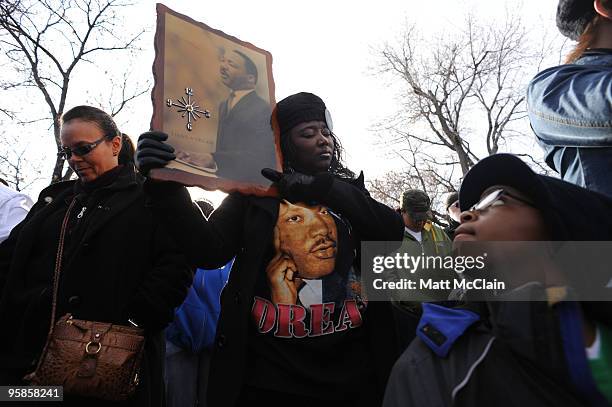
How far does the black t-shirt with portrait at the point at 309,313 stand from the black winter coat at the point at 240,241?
0.17ft

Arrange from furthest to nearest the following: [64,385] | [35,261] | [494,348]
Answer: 1. [35,261]
2. [64,385]
3. [494,348]

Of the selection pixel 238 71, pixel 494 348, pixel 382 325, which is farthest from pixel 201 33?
pixel 494 348

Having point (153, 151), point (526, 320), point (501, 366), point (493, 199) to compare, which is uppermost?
point (153, 151)

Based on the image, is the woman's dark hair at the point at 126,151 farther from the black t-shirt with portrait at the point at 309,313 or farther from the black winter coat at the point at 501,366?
the black winter coat at the point at 501,366

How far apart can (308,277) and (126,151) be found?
1369mm

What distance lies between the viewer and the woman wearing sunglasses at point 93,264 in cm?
229

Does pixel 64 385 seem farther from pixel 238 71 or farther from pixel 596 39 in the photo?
pixel 596 39

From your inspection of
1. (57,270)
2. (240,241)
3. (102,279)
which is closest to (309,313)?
(240,241)

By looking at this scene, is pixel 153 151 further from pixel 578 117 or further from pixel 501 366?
pixel 578 117

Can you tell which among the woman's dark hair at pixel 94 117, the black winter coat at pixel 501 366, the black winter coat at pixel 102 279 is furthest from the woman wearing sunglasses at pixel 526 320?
the woman's dark hair at pixel 94 117

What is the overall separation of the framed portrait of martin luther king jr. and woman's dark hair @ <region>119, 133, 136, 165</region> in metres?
0.90

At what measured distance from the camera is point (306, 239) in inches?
85.6

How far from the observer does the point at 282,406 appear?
192 cm

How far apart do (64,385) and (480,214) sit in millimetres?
1754
